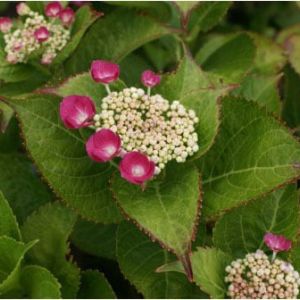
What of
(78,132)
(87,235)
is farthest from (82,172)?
(87,235)

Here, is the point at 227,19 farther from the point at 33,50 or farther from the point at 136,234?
the point at 136,234

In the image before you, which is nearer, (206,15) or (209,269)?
(209,269)

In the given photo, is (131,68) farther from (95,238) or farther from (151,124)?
(151,124)

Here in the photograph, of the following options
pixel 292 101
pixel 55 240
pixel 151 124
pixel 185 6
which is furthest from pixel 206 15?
pixel 55 240

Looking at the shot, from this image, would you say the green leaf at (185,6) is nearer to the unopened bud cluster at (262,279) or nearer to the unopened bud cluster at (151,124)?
the unopened bud cluster at (151,124)

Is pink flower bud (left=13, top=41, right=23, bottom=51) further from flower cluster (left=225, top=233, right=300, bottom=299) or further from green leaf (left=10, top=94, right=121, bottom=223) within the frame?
flower cluster (left=225, top=233, right=300, bottom=299)

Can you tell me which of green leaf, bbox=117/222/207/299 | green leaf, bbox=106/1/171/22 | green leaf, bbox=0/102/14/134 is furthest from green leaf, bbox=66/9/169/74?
green leaf, bbox=117/222/207/299
